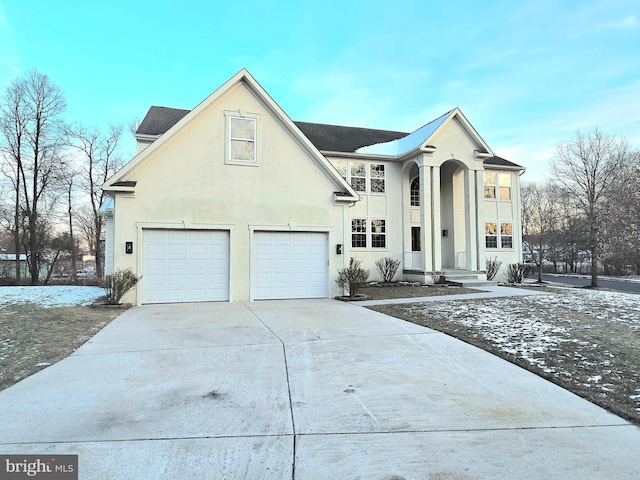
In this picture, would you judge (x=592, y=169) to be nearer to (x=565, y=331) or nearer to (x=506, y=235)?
(x=506, y=235)

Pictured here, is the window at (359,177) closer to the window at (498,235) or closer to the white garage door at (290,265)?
the white garage door at (290,265)

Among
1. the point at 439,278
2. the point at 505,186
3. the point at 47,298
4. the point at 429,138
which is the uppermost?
the point at 429,138

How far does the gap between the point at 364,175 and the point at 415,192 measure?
2962mm

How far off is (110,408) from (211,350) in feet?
7.47

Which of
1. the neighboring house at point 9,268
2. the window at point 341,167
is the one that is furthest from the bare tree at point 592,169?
the neighboring house at point 9,268

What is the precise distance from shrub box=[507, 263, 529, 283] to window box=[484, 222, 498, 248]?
1417 mm

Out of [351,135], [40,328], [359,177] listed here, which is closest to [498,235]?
[359,177]

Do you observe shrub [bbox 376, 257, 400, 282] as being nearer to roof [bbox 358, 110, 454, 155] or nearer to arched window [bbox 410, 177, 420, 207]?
arched window [bbox 410, 177, 420, 207]

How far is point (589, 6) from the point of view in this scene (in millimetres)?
11508

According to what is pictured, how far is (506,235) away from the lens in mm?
20312

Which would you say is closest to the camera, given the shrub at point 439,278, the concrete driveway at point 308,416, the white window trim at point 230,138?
the concrete driveway at point 308,416

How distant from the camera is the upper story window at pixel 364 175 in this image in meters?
18.3

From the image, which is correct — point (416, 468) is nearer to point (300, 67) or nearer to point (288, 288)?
point (288, 288)

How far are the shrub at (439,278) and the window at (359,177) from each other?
203 inches
